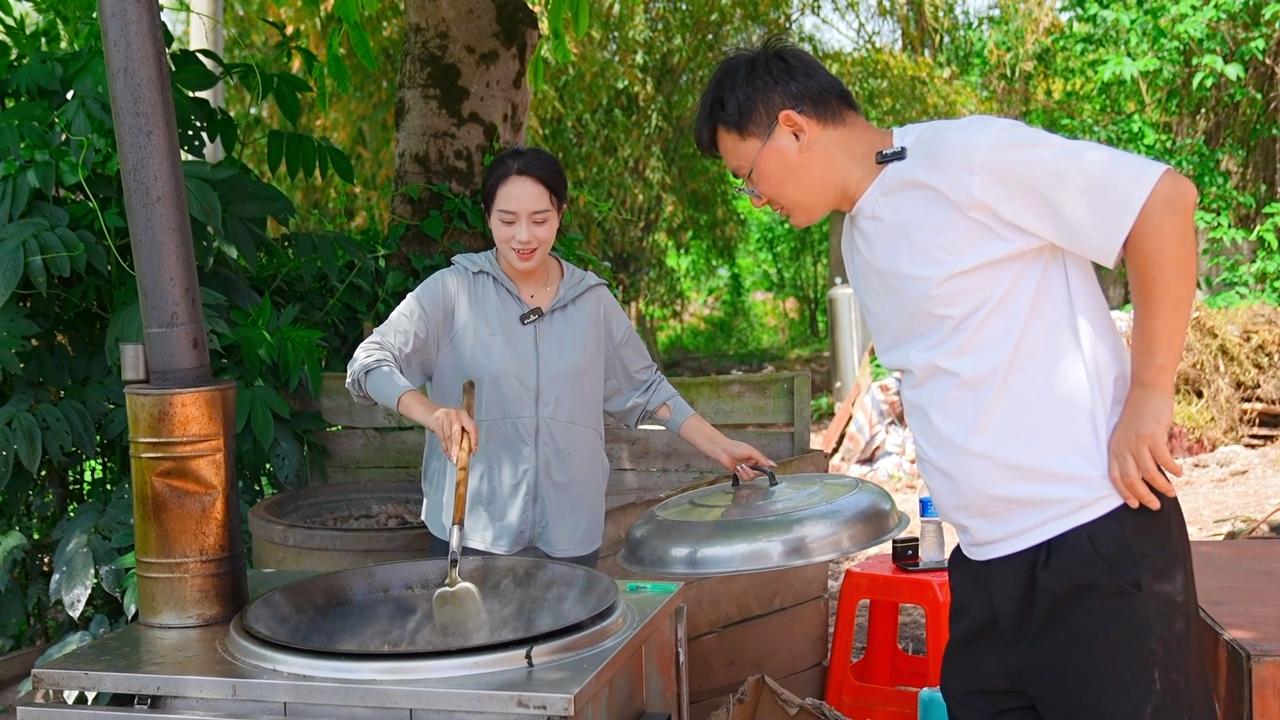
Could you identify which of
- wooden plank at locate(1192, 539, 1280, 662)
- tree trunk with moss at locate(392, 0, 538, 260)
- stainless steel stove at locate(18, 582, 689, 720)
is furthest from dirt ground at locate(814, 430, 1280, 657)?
stainless steel stove at locate(18, 582, 689, 720)

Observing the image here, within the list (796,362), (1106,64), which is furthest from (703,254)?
(1106,64)

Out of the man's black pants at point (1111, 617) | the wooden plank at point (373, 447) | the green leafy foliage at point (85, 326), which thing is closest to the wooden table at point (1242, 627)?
the man's black pants at point (1111, 617)

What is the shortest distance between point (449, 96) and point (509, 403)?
220cm

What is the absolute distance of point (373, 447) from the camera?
13.0 feet

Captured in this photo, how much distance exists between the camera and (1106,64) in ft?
29.9

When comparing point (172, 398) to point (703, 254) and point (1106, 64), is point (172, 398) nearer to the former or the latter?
point (1106, 64)

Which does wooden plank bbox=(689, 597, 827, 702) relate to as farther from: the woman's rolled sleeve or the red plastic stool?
the woman's rolled sleeve

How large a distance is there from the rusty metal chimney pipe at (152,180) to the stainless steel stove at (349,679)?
50 cm

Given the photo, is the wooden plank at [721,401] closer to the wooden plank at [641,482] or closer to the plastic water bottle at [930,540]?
the wooden plank at [641,482]

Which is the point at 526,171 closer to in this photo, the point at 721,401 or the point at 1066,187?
the point at 721,401

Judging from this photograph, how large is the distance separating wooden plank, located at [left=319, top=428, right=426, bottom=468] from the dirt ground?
89.5 inches

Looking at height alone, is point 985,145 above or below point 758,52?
below

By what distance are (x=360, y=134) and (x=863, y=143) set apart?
21.3 ft

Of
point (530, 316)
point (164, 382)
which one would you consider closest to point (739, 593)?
point (530, 316)
